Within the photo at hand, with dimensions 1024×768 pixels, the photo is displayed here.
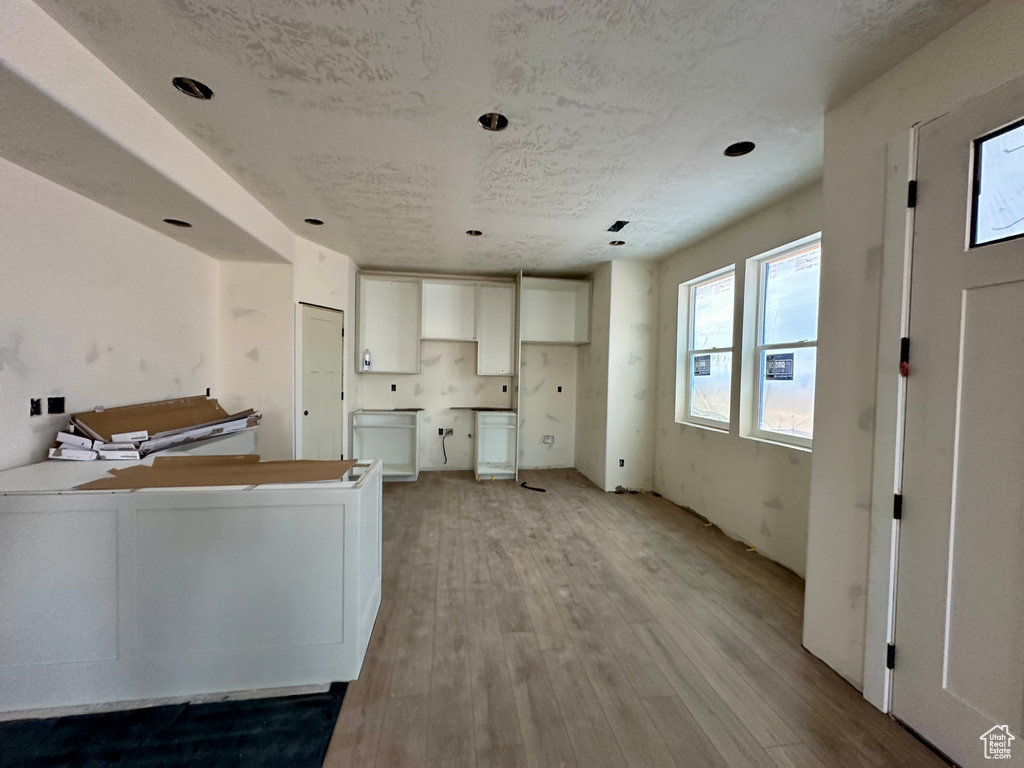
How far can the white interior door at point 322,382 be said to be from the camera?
146 inches

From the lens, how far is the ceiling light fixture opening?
163cm

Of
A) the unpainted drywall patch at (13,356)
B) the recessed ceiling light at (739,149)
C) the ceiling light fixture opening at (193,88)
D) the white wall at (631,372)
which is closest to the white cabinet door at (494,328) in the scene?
the white wall at (631,372)

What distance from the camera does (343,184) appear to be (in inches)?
100.0

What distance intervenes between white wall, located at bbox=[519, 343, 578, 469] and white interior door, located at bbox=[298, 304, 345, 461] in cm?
233

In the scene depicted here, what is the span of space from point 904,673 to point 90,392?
14.0 feet

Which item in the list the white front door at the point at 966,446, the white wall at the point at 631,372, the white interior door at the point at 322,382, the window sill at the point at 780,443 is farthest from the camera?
the white wall at the point at 631,372

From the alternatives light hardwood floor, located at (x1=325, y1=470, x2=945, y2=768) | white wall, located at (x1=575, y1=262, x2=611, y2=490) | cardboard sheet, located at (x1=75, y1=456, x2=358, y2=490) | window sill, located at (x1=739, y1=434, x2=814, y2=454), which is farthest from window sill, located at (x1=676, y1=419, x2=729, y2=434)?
cardboard sheet, located at (x1=75, y1=456, x2=358, y2=490)

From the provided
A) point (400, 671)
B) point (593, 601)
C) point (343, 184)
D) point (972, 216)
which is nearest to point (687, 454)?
point (593, 601)

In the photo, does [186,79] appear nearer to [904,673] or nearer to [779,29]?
[779,29]

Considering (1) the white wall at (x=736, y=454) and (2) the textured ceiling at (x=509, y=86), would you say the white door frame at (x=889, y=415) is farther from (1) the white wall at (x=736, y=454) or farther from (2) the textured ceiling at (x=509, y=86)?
(2) the textured ceiling at (x=509, y=86)

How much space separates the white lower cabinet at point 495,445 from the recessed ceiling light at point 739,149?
339cm

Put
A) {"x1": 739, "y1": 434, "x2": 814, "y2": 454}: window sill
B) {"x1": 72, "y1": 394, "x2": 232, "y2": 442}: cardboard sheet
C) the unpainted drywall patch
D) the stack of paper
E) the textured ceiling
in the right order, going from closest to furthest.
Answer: the textured ceiling < the unpainted drywall patch < the stack of paper < {"x1": 72, "y1": 394, "x2": 232, "y2": 442}: cardboard sheet < {"x1": 739, "y1": 434, "x2": 814, "y2": 454}: window sill

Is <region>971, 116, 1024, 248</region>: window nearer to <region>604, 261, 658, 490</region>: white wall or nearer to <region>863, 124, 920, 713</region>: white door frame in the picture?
<region>863, 124, 920, 713</region>: white door frame

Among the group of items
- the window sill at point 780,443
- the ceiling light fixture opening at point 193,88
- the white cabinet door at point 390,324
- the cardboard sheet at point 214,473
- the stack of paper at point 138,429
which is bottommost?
the cardboard sheet at point 214,473
